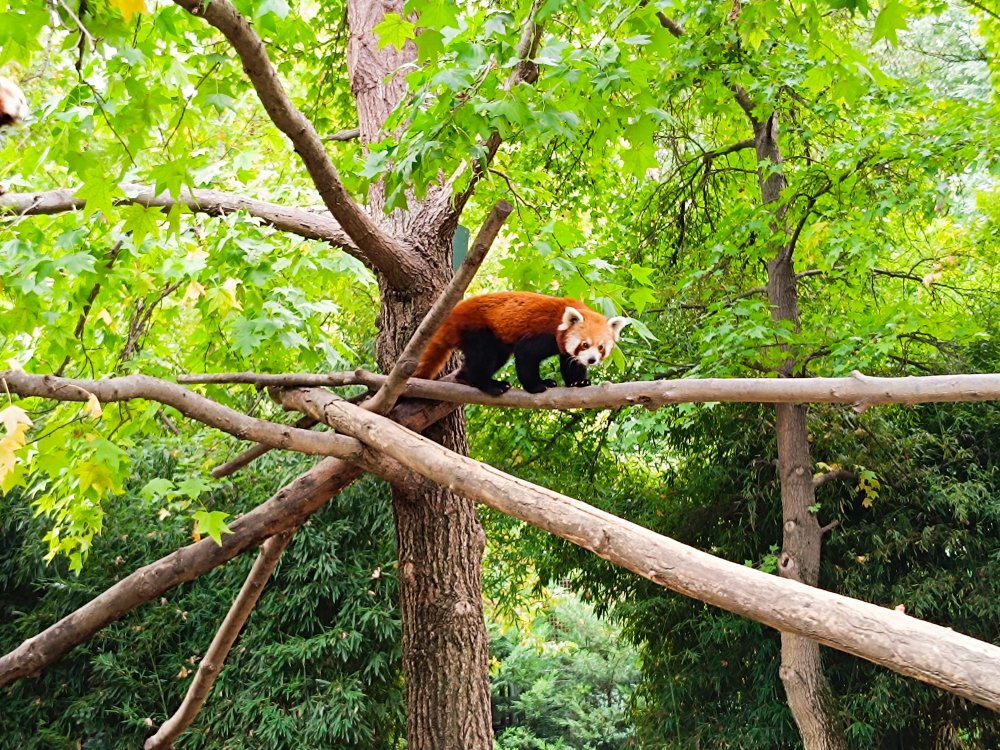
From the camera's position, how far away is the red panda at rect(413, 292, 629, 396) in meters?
3.07

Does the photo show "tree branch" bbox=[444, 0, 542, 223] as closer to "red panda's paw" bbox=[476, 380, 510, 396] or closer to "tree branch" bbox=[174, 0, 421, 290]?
"tree branch" bbox=[174, 0, 421, 290]

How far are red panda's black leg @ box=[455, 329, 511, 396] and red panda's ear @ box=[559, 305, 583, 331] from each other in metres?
0.23

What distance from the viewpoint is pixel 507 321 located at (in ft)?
10.3

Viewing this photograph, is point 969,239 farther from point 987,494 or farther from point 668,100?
point 668,100

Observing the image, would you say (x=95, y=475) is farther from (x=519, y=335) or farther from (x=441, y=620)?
(x=519, y=335)

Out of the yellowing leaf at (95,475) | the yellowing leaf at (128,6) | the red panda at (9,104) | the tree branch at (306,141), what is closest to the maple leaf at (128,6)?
the yellowing leaf at (128,6)

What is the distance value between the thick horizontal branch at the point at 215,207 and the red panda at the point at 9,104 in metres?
1.55

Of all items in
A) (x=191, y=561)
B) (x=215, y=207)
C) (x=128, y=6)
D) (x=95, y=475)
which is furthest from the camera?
(x=215, y=207)

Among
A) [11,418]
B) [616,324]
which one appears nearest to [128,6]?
[11,418]

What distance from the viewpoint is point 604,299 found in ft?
8.41

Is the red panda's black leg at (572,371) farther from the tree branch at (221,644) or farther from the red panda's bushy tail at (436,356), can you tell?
the tree branch at (221,644)

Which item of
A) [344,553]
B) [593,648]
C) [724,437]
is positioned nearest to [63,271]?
[344,553]

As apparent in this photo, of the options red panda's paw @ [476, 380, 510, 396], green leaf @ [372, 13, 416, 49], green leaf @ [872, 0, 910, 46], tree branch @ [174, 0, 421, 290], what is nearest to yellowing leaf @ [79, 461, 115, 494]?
tree branch @ [174, 0, 421, 290]

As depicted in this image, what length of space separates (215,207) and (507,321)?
3.55 feet
